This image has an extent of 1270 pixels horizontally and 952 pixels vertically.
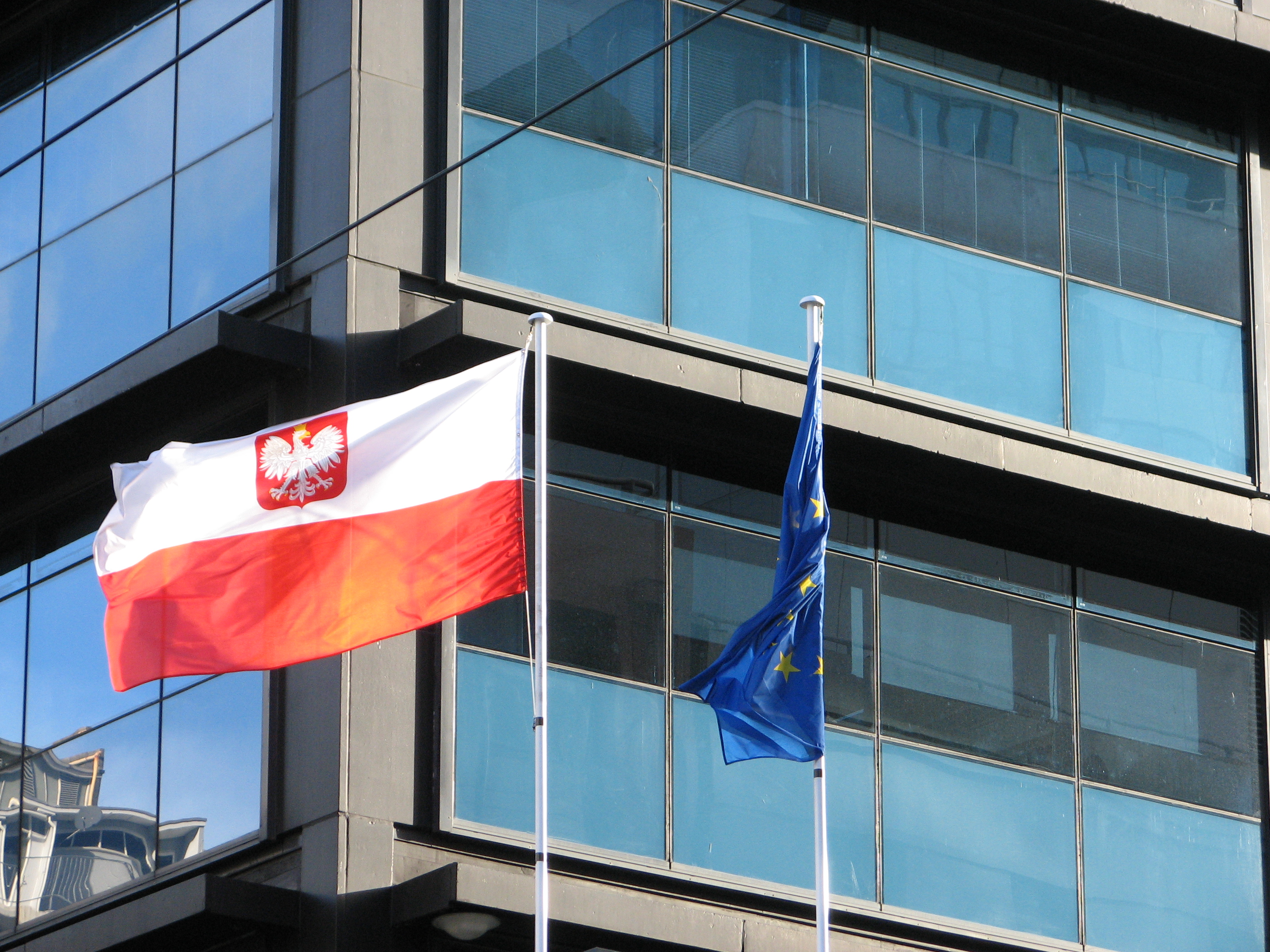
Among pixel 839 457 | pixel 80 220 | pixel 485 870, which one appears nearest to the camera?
pixel 485 870

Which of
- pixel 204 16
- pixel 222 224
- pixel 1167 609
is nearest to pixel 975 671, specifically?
pixel 1167 609

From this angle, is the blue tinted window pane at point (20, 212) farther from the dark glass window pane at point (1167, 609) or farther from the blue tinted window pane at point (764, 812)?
the dark glass window pane at point (1167, 609)

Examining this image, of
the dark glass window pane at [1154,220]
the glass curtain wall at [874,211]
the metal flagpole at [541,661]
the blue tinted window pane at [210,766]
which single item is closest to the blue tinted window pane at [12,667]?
the blue tinted window pane at [210,766]

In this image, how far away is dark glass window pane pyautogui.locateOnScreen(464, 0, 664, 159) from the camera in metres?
18.1

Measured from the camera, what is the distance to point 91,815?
1847 centimetres

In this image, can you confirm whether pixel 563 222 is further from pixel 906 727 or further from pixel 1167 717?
pixel 1167 717

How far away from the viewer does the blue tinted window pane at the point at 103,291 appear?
1938 cm

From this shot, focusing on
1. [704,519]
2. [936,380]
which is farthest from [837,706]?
[936,380]

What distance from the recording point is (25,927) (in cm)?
1853

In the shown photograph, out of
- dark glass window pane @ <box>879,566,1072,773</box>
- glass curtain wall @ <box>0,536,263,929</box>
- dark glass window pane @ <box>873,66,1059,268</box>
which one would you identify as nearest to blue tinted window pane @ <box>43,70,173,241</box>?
glass curtain wall @ <box>0,536,263,929</box>

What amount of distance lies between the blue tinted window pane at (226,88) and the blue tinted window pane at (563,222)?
6.55 feet

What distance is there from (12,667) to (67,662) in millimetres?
914

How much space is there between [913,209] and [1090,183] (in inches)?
80.9

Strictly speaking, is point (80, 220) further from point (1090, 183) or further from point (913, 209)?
point (1090, 183)
